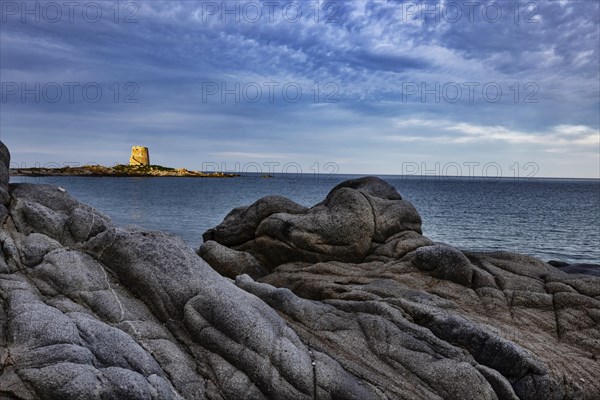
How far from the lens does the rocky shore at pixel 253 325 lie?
34.6ft

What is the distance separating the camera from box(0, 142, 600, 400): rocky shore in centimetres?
1053

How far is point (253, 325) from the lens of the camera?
40.6 feet

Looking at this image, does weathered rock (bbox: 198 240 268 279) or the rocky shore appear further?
weathered rock (bbox: 198 240 268 279)

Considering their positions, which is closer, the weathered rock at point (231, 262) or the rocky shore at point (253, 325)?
the rocky shore at point (253, 325)

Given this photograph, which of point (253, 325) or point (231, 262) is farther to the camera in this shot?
point (231, 262)

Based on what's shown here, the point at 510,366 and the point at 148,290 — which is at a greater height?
the point at 148,290

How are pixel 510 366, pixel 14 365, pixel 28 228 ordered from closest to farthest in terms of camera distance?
pixel 14 365 < pixel 510 366 < pixel 28 228

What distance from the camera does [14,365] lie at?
9727 millimetres

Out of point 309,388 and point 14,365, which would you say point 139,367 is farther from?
point 309,388

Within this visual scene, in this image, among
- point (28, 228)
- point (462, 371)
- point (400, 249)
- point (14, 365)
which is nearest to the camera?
point (14, 365)

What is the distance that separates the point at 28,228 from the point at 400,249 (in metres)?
14.5

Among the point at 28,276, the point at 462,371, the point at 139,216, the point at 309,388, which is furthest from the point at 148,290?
the point at 139,216

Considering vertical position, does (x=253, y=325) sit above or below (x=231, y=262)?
above

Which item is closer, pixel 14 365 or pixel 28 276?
pixel 14 365
